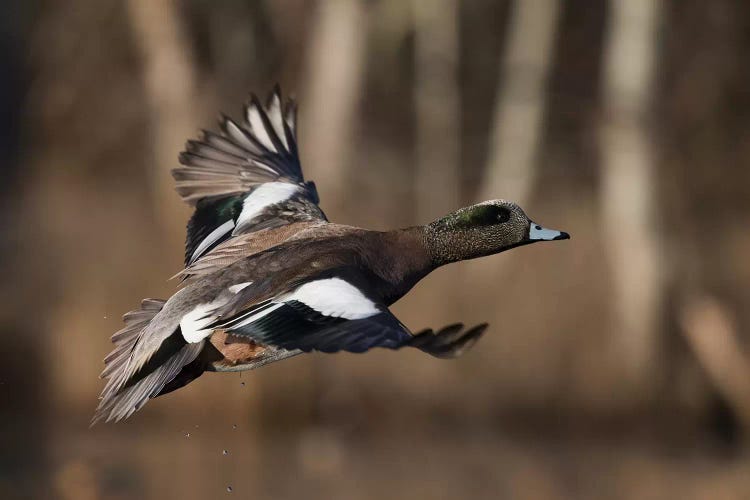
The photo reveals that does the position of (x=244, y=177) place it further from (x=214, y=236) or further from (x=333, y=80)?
(x=333, y=80)

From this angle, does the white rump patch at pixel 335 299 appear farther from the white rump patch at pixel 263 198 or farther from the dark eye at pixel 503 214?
the white rump patch at pixel 263 198

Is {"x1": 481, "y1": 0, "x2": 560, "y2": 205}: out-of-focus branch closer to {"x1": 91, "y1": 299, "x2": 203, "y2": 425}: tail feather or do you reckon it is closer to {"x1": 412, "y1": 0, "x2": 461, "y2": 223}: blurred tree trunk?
{"x1": 412, "y1": 0, "x2": 461, "y2": 223}: blurred tree trunk

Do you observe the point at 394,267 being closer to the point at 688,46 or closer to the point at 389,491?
the point at 389,491

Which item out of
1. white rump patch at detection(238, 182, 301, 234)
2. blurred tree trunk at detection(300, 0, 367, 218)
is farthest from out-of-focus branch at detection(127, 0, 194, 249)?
white rump patch at detection(238, 182, 301, 234)

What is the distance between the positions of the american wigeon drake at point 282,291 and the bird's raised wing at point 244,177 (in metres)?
0.01

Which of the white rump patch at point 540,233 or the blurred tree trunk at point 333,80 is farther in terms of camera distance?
the blurred tree trunk at point 333,80

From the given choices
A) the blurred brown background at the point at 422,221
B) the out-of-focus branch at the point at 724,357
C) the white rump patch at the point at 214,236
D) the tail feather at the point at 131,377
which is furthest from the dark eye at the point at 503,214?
the out-of-focus branch at the point at 724,357

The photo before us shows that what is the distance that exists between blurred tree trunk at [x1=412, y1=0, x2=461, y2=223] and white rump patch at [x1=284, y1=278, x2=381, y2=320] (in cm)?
725

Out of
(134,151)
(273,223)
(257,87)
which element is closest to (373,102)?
(257,87)

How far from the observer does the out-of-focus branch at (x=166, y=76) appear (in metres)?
12.1

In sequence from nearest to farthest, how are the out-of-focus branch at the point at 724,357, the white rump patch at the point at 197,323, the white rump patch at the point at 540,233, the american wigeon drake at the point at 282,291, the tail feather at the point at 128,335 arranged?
the american wigeon drake at the point at 282,291 → the white rump patch at the point at 197,323 → the tail feather at the point at 128,335 → the white rump patch at the point at 540,233 → the out-of-focus branch at the point at 724,357

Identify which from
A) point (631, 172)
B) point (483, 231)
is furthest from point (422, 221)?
point (483, 231)

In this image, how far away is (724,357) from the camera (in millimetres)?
10664

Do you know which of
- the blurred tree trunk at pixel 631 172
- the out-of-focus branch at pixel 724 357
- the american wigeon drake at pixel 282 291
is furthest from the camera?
the blurred tree trunk at pixel 631 172
